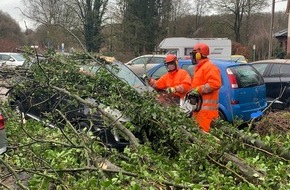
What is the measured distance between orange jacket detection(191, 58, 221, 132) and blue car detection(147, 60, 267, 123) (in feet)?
6.68

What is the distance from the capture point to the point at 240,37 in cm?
5019

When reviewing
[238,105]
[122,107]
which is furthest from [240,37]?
[122,107]

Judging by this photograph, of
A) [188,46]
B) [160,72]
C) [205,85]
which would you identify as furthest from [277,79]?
[188,46]

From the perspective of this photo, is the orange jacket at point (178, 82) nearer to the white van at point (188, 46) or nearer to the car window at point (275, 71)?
the car window at point (275, 71)

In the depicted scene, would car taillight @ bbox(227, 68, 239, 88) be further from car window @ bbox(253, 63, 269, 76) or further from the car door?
car window @ bbox(253, 63, 269, 76)

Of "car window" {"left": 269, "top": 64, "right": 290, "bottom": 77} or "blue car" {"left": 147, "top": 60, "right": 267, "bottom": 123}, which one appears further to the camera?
"car window" {"left": 269, "top": 64, "right": 290, "bottom": 77}

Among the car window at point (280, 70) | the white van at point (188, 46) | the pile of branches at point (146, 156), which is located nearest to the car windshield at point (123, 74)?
the pile of branches at point (146, 156)

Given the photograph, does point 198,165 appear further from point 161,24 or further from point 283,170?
point 161,24

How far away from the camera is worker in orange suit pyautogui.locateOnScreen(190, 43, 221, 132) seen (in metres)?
5.56

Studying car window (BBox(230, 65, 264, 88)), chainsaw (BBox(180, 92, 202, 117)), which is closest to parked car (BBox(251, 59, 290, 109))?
car window (BBox(230, 65, 264, 88))

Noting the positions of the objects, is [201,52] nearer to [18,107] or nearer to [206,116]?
[206,116]

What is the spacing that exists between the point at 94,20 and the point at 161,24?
1338 centimetres

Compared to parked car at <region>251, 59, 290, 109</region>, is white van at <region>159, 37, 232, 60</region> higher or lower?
higher

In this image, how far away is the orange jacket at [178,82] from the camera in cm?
611
